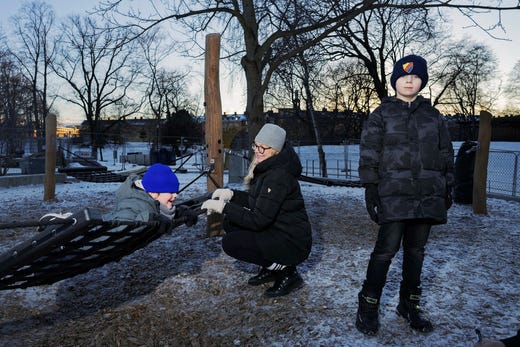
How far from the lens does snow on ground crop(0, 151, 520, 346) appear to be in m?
2.93

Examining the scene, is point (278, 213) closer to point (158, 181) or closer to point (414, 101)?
point (158, 181)

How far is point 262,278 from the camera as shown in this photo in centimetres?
390

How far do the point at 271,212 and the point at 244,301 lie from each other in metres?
0.93

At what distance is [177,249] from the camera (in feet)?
17.4

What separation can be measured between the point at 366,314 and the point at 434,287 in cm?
124

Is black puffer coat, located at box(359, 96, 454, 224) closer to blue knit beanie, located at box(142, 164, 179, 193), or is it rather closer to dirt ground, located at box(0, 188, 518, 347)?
dirt ground, located at box(0, 188, 518, 347)

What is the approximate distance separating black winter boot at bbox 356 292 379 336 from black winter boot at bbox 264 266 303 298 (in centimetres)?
81

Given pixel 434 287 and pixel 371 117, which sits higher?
pixel 371 117

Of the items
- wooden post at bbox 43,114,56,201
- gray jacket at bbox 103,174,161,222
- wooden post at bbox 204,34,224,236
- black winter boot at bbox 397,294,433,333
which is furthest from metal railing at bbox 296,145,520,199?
wooden post at bbox 43,114,56,201

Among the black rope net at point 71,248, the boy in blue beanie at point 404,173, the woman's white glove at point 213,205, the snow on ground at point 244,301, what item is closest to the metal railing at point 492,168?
the snow on ground at point 244,301

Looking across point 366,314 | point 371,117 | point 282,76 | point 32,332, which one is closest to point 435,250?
point 366,314

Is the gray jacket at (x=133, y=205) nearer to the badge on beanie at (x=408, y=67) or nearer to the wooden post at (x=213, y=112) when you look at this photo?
the badge on beanie at (x=408, y=67)

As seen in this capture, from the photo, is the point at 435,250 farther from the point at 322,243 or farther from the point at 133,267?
the point at 133,267

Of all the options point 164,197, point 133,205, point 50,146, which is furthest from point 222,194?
point 50,146
